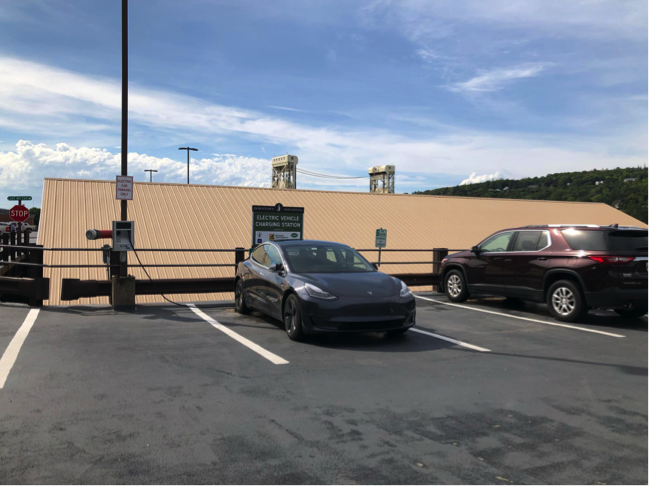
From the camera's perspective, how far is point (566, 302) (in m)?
9.55

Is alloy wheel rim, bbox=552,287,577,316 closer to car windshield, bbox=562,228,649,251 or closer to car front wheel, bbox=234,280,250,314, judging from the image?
car windshield, bbox=562,228,649,251

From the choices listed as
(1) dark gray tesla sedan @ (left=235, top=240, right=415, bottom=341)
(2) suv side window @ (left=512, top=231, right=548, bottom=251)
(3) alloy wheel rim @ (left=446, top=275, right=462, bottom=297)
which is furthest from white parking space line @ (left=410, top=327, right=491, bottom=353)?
(3) alloy wheel rim @ (left=446, top=275, right=462, bottom=297)

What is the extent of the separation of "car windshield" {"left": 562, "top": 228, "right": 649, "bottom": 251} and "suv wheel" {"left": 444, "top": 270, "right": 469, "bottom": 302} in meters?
3.01

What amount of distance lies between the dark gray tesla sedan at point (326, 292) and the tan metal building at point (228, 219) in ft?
39.3

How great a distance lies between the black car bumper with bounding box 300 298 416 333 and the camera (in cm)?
734

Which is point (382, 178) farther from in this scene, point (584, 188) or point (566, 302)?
point (566, 302)

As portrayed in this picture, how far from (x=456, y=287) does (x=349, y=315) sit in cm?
552

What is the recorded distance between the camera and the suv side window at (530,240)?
10266 millimetres

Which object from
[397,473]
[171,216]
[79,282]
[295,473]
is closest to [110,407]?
[295,473]

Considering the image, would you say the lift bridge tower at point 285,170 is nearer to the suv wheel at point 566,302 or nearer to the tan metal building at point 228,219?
the tan metal building at point 228,219

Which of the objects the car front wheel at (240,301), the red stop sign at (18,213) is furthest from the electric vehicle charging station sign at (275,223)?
the red stop sign at (18,213)

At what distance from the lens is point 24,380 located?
18.1 ft

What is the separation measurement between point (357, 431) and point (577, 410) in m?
2.09

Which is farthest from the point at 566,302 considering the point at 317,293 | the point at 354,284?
the point at 317,293
